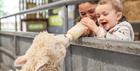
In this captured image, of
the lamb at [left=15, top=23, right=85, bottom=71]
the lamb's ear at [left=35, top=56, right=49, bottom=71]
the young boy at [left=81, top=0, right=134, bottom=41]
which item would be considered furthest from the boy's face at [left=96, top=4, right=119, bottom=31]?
the lamb's ear at [left=35, top=56, right=49, bottom=71]

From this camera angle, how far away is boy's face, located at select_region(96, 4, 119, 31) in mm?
1380

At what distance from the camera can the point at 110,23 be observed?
55.9 inches

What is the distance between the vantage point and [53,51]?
3.97 ft

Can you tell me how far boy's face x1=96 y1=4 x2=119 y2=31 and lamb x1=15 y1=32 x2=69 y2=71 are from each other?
249 millimetres

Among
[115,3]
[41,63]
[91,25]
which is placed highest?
[115,3]

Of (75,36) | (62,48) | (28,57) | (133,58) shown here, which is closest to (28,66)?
(28,57)

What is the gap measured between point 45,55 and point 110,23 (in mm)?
422

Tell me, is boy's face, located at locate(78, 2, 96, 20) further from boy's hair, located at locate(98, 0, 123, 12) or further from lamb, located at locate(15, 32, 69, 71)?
lamb, located at locate(15, 32, 69, 71)

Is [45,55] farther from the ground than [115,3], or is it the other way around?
[115,3]

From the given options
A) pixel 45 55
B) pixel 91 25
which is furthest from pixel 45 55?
pixel 91 25

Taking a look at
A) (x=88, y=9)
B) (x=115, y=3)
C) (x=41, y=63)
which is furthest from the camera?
(x=88, y=9)

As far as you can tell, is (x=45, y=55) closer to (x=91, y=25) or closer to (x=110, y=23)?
(x=91, y=25)

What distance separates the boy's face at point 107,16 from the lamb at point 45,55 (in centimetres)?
25

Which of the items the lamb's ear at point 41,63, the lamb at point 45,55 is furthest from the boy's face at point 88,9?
the lamb's ear at point 41,63
